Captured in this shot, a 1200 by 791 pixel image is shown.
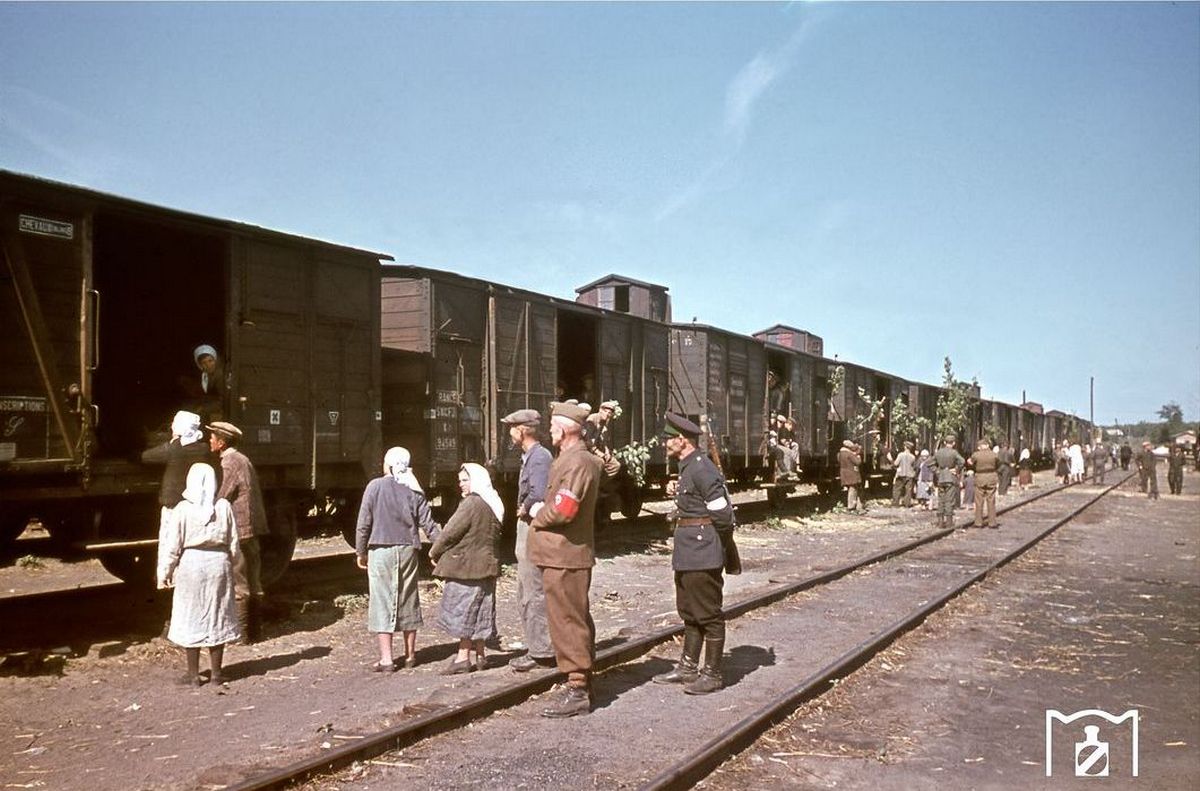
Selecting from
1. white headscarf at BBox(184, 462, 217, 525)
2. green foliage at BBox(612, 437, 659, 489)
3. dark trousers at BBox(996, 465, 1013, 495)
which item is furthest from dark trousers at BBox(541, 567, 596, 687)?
dark trousers at BBox(996, 465, 1013, 495)

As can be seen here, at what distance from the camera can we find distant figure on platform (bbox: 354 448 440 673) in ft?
24.2

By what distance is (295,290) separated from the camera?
10062 mm

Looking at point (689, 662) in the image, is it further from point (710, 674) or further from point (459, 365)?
point (459, 365)

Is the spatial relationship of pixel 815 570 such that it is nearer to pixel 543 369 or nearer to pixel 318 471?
pixel 543 369

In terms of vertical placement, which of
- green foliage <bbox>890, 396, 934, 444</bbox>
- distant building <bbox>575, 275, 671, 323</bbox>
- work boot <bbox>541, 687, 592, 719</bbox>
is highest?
distant building <bbox>575, 275, 671, 323</bbox>

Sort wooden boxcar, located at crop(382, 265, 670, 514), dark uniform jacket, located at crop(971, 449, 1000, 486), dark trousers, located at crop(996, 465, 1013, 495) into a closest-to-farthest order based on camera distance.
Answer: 1. wooden boxcar, located at crop(382, 265, 670, 514)
2. dark uniform jacket, located at crop(971, 449, 1000, 486)
3. dark trousers, located at crop(996, 465, 1013, 495)

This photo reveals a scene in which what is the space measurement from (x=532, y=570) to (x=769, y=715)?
2242 millimetres

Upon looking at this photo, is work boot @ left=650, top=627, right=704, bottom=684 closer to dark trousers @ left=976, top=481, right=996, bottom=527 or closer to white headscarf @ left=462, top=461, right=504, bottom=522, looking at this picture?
white headscarf @ left=462, top=461, right=504, bottom=522

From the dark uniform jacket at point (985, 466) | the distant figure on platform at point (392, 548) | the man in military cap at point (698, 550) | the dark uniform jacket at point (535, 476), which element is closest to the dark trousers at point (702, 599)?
the man in military cap at point (698, 550)

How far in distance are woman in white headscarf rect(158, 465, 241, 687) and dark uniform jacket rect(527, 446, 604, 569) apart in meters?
2.48

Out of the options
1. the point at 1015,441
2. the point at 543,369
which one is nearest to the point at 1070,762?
the point at 543,369

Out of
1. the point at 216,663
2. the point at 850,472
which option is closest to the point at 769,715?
the point at 216,663

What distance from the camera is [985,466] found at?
65.1ft

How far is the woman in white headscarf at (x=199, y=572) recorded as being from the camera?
6.74 m
